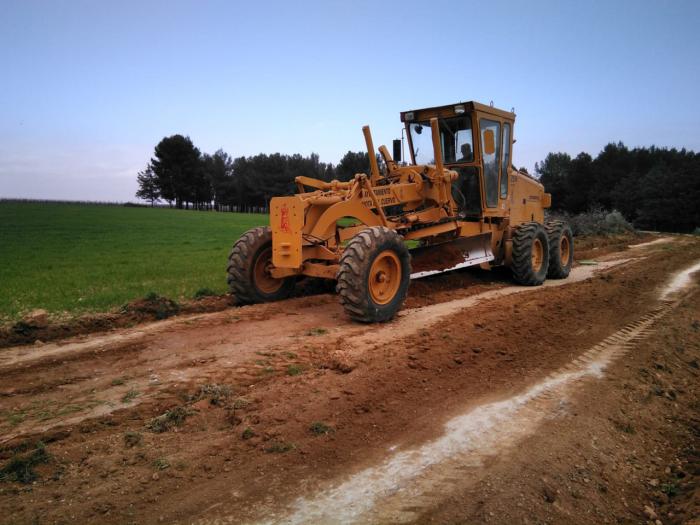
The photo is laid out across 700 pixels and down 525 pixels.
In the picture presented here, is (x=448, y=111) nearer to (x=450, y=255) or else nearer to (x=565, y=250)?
(x=450, y=255)

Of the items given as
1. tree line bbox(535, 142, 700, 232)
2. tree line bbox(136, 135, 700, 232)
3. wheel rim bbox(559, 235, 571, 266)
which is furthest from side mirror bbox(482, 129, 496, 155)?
tree line bbox(535, 142, 700, 232)

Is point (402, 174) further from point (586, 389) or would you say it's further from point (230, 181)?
point (230, 181)

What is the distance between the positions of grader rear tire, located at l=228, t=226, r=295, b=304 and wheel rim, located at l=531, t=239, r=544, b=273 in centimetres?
561

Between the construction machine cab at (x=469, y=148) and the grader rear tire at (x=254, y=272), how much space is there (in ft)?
12.7

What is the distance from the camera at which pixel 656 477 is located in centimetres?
360

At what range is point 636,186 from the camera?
51656 millimetres

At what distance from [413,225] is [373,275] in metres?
2.11

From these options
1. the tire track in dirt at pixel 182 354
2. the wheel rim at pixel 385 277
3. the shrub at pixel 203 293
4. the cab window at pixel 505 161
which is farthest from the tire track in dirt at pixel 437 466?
the cab window at pixel 505 161

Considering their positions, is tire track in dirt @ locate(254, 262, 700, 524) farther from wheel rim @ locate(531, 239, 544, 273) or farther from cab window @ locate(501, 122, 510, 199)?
cab window @ locate(501, 122, 510, 199)

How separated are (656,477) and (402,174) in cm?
685

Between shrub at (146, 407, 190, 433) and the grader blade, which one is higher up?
the grader blade

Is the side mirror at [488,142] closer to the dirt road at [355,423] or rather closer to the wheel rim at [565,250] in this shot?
the wheel rim at [565,250]

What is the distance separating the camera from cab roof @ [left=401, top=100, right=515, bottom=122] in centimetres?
988

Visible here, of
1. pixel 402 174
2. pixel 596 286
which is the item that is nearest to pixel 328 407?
pixel 402 174
